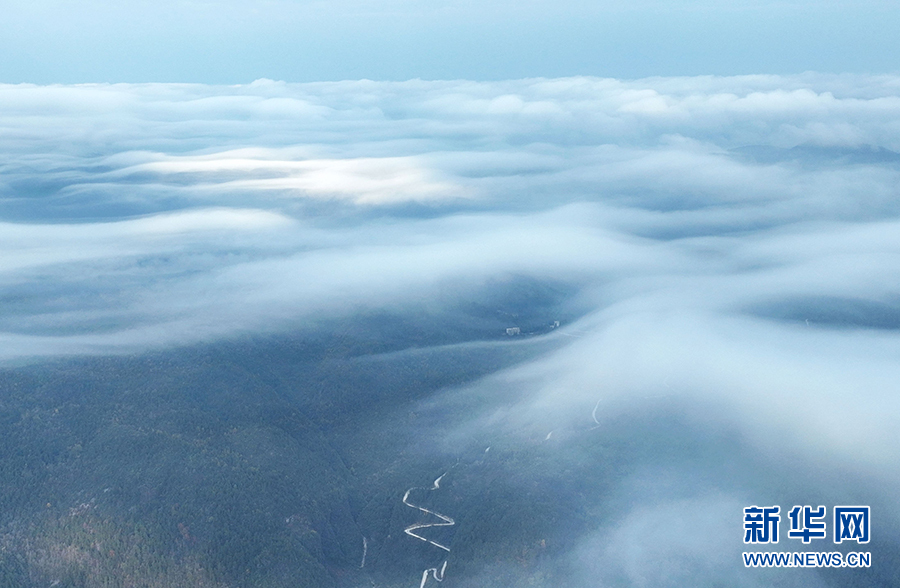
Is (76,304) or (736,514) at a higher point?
(76,304)

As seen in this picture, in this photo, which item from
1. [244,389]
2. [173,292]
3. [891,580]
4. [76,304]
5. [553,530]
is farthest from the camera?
[173,292]

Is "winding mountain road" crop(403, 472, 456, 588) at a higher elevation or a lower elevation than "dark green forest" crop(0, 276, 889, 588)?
lower

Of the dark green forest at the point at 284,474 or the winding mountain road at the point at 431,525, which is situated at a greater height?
the dark green forest at the point at 284,474

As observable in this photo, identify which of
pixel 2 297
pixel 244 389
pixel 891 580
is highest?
pixel 2 297

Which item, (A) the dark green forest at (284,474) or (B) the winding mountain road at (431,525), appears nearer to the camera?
(A) the dark green forest at (284,474)

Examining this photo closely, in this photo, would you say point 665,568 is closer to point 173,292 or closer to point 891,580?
point 891,580

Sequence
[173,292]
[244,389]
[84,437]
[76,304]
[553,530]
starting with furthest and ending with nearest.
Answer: [173,292] → [76,304] → [244,389] → [84,437] → [553,530]

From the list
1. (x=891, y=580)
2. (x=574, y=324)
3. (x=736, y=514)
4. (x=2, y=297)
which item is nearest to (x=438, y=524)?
(x=736, y=514)

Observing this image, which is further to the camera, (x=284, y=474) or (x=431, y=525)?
(x=284, y=474)

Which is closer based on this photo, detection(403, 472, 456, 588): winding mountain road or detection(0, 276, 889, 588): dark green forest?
detection(0, 276, 889, 588): dark green forest

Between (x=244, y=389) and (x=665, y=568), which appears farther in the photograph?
(x=244, y=389)

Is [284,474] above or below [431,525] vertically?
above
